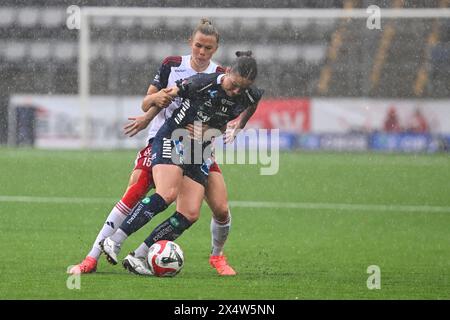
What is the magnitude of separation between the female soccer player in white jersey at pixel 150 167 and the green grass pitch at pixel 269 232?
20cm

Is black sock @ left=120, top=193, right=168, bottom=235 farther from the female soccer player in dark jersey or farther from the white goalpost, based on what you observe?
the white goalpost

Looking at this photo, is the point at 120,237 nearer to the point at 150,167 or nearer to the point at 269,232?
the point at 150,167

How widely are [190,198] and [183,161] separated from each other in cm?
29

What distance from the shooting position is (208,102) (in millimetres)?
7945

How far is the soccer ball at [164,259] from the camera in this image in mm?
7824

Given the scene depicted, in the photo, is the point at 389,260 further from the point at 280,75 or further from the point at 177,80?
the point at 280,75

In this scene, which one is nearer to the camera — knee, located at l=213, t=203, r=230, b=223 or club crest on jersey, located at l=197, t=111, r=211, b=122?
club crest on jersey, located at l=197, t=111, r=211, b=122

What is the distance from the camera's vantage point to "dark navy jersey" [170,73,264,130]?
25.9 ft

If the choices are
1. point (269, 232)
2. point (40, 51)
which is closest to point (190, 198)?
point (269, 232)

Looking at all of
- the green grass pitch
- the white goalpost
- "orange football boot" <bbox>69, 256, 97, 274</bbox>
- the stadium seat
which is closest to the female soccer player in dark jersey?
"orange football boot" <bbox>69, 256, 97, 274</bbox>

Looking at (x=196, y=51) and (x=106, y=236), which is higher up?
(x=196, y=51)

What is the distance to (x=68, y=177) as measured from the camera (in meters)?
18.2
